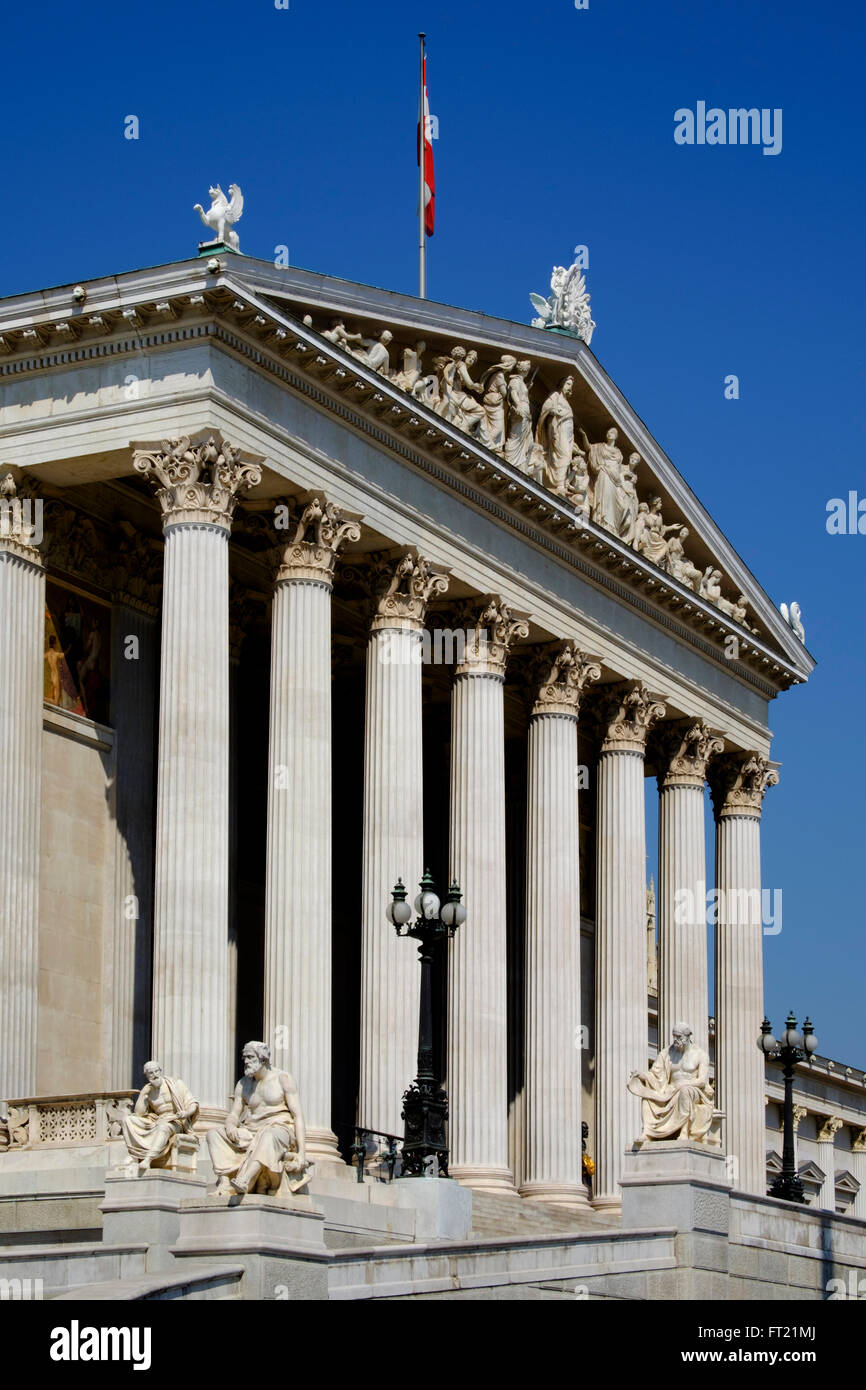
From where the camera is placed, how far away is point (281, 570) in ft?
146

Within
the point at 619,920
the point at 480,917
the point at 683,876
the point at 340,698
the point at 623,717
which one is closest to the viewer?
the point at 480,917

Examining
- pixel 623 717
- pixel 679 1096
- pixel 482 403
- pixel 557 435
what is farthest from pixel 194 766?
pixel 623 717

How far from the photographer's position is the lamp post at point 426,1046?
122ft

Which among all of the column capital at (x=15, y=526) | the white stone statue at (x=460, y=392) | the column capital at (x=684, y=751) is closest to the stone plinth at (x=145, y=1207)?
the column capital at (x=15, y=526)

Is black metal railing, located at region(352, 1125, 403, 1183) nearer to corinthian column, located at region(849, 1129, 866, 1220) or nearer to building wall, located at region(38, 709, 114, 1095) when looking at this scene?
building wall, located at region(38, 709, 114, 1095)

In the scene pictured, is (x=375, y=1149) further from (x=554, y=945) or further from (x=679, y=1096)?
(x=554, y=945)

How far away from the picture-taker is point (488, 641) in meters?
50.9

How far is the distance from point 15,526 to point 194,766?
598 cm

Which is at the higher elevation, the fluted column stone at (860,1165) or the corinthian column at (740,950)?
the corinthian column at (740,950)

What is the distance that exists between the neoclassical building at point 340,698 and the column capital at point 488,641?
0.11m

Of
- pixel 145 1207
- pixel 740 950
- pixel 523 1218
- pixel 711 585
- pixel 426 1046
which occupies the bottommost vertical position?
pixel 523 1218

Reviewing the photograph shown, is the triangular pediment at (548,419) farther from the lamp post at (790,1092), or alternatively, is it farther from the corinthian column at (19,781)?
the lamp post at (790,1092)

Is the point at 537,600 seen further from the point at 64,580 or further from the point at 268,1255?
the point at 268,1255
